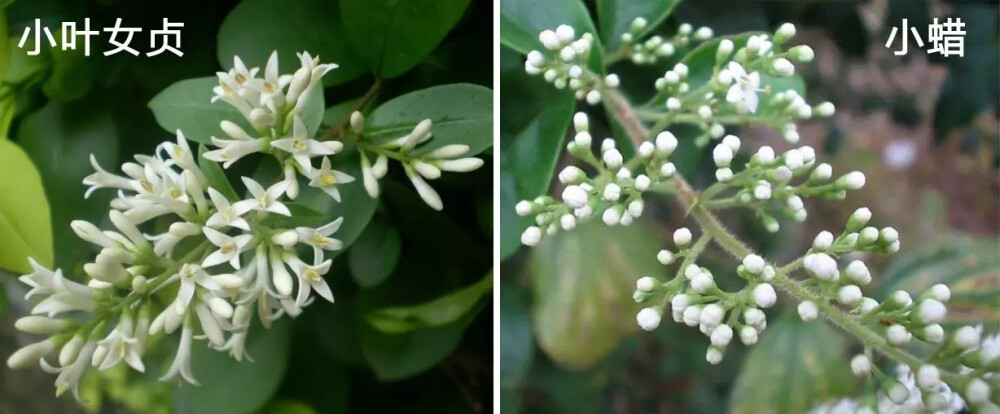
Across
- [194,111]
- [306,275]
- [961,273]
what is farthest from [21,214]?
[961,273]

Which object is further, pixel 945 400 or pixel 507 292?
pixel 507 292

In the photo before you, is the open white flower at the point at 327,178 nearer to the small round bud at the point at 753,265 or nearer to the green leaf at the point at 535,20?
the green leaf at the point at 535,20

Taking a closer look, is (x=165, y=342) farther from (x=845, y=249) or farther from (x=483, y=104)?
(x=845, y=249)

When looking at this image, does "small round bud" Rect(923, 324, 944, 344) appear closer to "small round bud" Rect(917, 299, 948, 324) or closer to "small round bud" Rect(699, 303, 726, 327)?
"small round bud" Rect(917, 299, 948, 324)

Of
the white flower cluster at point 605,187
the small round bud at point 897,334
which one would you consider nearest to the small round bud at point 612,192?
the white flower cluster at point 605,187

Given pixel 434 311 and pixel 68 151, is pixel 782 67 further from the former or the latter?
pixel 68 151

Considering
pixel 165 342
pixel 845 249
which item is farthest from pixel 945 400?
pixel 165 342
